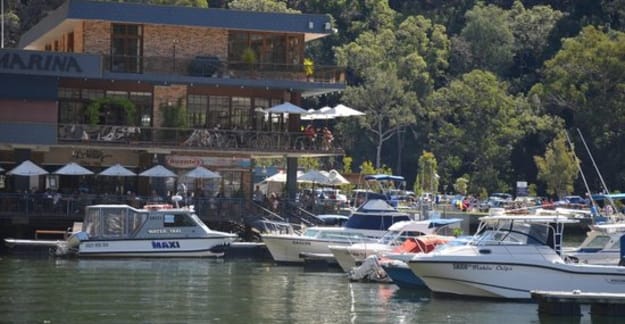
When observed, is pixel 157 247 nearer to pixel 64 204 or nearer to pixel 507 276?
pixel 64 204

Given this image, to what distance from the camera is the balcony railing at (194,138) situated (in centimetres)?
6538


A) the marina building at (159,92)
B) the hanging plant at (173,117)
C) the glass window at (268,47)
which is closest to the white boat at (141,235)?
the marina building at (159,92)

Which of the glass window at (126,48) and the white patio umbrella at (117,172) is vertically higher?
the glass window at (126,48)

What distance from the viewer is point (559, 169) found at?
106 metres

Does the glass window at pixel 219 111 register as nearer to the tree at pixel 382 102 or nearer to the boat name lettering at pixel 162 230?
the boat name lettering at pixel 162 230

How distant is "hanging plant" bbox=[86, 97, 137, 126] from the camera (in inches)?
2633

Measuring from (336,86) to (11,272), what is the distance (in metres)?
23.6

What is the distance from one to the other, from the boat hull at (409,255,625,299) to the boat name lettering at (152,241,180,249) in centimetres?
1461

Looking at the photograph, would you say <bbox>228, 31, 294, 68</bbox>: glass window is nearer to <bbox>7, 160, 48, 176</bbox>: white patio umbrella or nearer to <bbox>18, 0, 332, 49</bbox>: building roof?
<bbox>18, 0, 332, 49</bbox>: building roof

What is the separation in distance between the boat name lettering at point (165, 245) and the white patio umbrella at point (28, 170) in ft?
24.7

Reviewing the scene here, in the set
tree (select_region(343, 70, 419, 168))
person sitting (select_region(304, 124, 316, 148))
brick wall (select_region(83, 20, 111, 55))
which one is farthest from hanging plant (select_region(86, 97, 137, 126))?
tree (select_region(343, 70, 419, 168))

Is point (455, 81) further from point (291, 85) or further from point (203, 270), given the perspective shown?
point (203, 270)

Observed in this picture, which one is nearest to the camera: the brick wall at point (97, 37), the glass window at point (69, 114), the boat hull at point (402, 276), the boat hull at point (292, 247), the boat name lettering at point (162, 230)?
the boat hull at point (402, 276)

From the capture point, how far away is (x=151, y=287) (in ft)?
154
